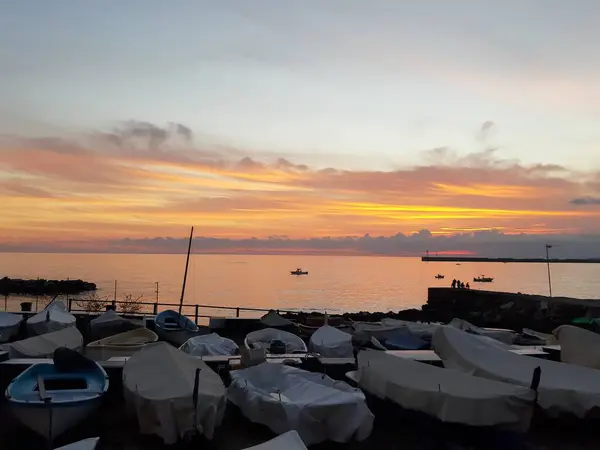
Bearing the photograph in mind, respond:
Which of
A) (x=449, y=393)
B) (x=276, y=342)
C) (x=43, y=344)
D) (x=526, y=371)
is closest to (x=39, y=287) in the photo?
(x=43, y=344)

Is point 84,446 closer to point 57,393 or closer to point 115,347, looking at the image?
point 57,393

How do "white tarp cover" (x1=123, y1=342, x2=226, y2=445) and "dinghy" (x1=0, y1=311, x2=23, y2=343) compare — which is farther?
"dinghy" (x1=0, y1=311, x2=23, y2=343)

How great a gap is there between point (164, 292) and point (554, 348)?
103 metres

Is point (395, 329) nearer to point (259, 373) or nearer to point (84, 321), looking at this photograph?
point (259, 373)

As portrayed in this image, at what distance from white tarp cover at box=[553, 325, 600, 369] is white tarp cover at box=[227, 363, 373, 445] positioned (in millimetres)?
6938

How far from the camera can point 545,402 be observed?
10773 mm

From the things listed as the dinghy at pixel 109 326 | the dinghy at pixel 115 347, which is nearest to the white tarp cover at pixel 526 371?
the dinghy at pixel 115 347

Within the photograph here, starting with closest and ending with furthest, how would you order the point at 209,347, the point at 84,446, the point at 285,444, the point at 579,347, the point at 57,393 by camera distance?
1. the point at 84,446
2. the point at 285,444
3. the point at 57,393
4. the point at 579,347
5. the point at 209,347

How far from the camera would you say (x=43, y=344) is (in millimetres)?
16516

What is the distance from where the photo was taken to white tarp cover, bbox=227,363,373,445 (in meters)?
9.63

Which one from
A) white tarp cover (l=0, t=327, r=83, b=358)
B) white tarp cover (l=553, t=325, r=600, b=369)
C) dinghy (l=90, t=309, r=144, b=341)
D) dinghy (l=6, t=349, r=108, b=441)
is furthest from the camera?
dinghy (l=90, t=309, r=144, b=341)

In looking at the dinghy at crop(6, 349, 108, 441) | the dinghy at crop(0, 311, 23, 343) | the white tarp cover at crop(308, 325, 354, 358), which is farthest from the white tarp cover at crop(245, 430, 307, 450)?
the dinghy at crop(0, 311, 23, 343)

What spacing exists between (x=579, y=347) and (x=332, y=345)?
7.90m

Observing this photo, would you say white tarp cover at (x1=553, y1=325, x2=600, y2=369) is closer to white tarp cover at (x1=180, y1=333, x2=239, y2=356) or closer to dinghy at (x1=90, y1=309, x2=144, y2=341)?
white tarp cover at (x1=180, y1=333, x2=239, y2=356)
